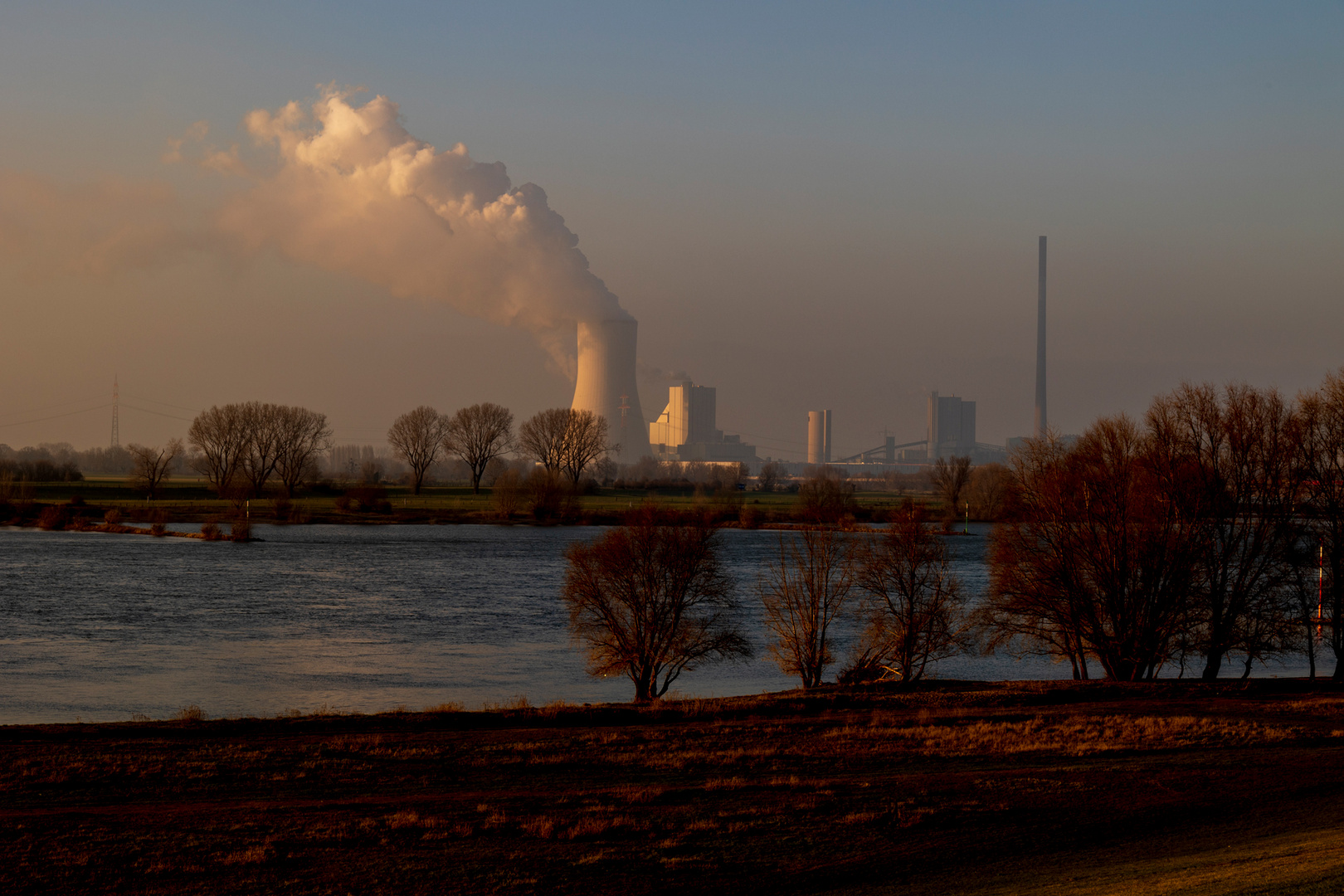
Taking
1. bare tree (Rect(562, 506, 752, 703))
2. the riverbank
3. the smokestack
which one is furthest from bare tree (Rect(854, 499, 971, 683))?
the smokestack

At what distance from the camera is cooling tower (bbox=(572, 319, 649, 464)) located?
8638 centimetres

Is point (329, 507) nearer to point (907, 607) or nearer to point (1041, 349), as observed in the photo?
point (907, 607)

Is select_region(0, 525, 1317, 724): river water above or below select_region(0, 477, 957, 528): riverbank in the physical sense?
below

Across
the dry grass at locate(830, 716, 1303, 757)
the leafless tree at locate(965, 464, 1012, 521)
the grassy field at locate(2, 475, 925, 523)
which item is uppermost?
the leafless tree at locate(965, 464, 1012, 521)

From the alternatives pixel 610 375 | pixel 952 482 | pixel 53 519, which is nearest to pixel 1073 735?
pixel 53 519

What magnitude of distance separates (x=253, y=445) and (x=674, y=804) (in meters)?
72.2

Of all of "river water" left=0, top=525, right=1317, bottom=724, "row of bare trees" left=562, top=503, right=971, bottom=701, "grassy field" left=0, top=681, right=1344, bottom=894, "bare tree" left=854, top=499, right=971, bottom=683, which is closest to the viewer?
"grassy field" left=0, top=681, right=1344, bottom=894

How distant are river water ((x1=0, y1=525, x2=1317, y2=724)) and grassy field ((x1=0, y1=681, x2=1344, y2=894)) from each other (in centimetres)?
492

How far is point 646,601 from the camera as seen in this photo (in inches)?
919

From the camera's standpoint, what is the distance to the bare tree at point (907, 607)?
23.9m

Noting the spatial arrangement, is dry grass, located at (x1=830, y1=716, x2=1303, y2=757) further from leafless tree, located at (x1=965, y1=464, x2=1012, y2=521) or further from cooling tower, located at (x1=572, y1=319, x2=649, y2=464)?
cooling tower, located at (x1=572, y1=319, x2=649, y2=464)

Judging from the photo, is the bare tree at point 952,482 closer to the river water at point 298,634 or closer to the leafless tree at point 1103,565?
the river water at point 298,634

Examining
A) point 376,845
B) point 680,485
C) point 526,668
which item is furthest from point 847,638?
point 680,485

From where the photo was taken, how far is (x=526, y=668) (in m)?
24.1
